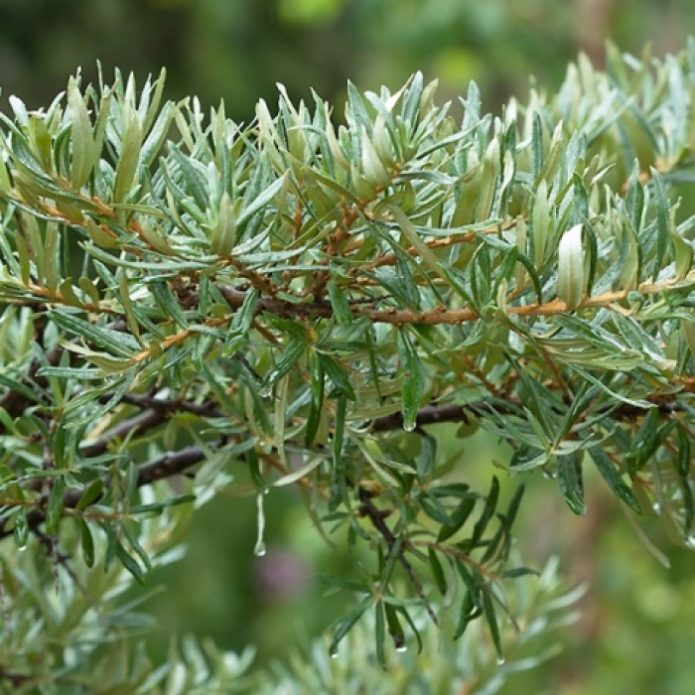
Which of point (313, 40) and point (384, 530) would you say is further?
point (313, 40)

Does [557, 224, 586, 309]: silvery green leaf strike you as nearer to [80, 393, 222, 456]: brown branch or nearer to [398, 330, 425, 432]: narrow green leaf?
[398, 330, 425, 432]: narrow green leaf

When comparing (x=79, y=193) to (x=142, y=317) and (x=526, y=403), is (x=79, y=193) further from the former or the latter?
(x=526, y=403)

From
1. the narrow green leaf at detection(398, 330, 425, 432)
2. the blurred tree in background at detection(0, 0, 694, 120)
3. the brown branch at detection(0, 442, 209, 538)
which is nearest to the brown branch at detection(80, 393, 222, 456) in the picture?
the brown branch at detection(0, 442, 209, 538)

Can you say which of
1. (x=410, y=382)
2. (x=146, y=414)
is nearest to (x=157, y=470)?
(x=146, y=414)

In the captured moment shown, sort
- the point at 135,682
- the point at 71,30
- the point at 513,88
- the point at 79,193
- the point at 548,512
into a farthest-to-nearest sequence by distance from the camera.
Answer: the point at 71,30
the point at 513,88
the point at 548,512
the point at 135,682
the point at 79,193

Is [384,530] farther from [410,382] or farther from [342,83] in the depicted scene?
[342,83]

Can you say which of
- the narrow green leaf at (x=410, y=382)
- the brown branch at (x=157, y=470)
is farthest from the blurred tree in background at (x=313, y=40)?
the narrow green leaf at (x=410, y=382)

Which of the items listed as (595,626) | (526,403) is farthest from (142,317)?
→ (595,626)

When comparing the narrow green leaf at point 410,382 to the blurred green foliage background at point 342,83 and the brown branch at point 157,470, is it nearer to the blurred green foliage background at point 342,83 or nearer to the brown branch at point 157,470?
the brown branch at point 157,470
